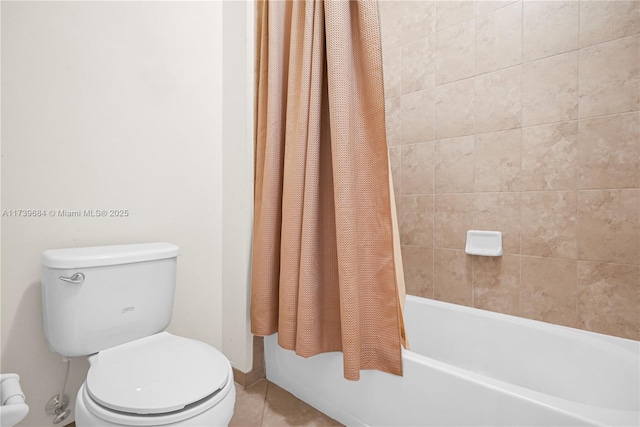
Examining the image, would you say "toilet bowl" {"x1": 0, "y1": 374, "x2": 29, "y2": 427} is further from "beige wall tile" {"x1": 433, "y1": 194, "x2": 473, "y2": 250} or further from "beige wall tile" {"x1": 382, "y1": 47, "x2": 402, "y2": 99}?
"beige wall tile" {"x1": 382, "y1": 47, "x2": 402, "y2": 99}

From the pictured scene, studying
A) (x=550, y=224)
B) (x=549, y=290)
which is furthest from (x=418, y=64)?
(x=549, y=290)

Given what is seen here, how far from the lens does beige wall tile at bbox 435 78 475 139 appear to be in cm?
166

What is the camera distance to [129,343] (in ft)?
3.49

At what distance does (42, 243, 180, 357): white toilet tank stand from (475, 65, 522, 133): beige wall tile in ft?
5.30

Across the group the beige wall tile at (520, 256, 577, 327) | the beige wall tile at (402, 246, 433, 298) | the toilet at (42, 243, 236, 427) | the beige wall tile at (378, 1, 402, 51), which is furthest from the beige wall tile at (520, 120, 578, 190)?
the toilet at (42, 243, 236, 427)

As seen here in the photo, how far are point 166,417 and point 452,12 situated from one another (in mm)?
2150

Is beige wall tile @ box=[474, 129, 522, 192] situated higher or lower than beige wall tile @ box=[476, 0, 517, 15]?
lower

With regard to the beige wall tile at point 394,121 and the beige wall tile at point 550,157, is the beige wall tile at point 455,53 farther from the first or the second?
the beige wall tile at point 550,157

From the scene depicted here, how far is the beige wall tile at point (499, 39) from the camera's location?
4.92ft

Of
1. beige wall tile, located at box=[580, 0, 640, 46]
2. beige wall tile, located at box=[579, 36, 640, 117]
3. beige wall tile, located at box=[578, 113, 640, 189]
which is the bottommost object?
beige wall tile, located at box=[578, 113, 640, 189]

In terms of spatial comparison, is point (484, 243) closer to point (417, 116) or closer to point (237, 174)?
point (417, 116)

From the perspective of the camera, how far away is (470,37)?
5.41 feet

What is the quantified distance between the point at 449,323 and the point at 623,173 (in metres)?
0.99

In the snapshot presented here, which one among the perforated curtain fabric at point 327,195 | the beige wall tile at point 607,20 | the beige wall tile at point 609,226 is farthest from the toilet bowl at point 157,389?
the beige wall tile at point 607,20
